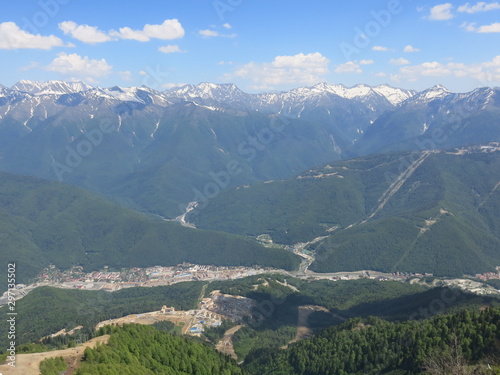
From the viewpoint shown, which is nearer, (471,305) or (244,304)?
(471,305)

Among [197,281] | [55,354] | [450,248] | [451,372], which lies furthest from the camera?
[450,248]

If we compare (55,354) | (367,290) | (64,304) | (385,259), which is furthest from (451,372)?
(385,259)

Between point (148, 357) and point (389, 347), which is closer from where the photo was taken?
point (148, 357)

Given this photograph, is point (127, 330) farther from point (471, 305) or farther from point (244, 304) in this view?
point (471, 305)

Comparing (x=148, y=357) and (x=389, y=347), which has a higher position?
(x=148, y=357)

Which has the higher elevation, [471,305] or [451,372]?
[451,372]

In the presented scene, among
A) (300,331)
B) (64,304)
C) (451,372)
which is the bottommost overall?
(300,331)

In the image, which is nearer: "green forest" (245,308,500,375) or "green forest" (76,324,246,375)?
"green forest" (76,324,246,375)

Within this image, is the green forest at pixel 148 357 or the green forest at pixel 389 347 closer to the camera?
the green forest at pixel 148 357

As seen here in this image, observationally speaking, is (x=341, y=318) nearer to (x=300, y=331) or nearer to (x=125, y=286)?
(x=300, y=331)

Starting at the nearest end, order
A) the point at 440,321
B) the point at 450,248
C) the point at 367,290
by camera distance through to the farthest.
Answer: the point at 440,321, the point at 367,290, the point at 450,248
